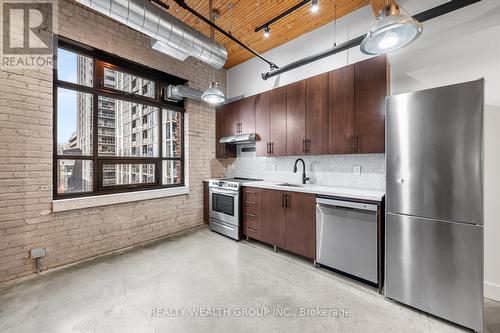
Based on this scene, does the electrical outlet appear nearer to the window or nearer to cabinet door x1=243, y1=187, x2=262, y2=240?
the window

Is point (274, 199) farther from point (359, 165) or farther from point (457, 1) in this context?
point (457, 1)

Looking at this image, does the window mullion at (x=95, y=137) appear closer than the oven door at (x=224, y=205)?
Yes

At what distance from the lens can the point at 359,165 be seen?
9.77 ft

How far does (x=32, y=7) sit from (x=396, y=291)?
5.24m

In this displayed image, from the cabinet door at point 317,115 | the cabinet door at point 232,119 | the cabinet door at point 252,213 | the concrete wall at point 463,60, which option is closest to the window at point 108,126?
the cabinet door at point 232,119

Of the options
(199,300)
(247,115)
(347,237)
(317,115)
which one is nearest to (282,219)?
(347,237)

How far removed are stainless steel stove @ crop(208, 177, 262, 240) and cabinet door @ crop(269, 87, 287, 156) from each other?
2.93 ft

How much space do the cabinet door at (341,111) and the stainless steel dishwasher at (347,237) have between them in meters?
0.81

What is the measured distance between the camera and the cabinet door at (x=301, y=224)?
271 centimetres

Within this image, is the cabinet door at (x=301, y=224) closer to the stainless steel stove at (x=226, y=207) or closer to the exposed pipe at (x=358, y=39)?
the stainless steel stove at (x=226, y=207)

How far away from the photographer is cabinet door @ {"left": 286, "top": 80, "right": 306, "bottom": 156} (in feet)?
10.5

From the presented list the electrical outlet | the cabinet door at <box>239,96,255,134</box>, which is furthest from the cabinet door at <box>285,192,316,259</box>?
the electrical outlet

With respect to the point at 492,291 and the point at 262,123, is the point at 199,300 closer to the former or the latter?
the point at 262,123

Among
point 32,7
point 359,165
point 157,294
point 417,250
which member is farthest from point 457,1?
point 32,7
